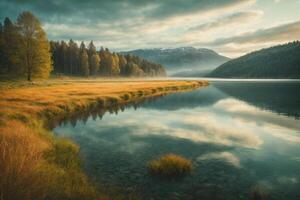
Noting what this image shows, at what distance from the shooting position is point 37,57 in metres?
48.9

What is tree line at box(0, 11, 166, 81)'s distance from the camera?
156ft

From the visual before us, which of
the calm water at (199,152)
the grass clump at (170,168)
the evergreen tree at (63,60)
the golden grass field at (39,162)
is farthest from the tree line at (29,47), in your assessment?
the evergreen tree at (63,60)

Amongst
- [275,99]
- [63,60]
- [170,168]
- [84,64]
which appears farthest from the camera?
[63,60]

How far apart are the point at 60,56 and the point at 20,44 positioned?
70.6 metres

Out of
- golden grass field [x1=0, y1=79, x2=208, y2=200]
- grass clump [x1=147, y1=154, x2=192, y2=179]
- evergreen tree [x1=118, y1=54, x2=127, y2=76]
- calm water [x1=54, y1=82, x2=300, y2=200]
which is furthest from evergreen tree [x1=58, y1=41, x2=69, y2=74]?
grass clump [x1=147, y1=154, x2=192, y2=179]

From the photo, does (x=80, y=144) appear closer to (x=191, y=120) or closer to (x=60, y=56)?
(x=191, y=120)

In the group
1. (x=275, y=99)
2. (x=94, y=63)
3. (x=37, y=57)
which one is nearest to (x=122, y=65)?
(x=94, y=63)

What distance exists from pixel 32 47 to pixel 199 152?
4656cm

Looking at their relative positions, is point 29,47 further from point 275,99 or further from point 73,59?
point 73,59

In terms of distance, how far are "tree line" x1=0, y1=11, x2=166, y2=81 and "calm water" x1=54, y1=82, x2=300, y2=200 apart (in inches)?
1229

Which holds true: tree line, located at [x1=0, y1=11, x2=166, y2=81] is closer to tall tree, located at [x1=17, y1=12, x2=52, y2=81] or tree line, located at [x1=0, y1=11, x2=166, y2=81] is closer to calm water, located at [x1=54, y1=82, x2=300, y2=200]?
tall tree, located at [x1=17, y1=12, x2=52, y2=81]

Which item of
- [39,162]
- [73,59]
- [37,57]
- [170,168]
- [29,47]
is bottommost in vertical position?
[170,168]

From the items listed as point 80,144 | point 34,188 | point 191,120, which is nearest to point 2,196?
point 34,188

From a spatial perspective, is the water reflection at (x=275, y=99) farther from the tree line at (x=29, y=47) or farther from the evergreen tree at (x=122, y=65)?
the evergreen tree at (x=122, y=65)
